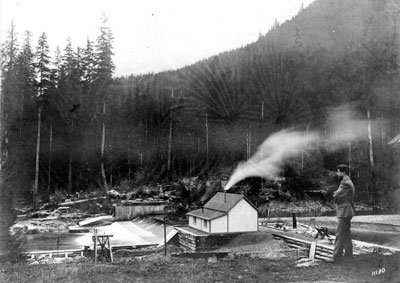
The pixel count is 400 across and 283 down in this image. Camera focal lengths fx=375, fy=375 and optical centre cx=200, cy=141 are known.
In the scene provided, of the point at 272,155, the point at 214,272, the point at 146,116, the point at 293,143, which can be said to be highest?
the point at 146,116

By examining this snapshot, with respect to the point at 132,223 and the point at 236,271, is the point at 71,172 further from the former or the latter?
the point at 236,271

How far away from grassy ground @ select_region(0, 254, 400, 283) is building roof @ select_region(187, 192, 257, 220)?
5.96m

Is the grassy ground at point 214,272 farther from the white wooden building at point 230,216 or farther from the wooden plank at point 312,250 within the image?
the white wooden building at point 230,216

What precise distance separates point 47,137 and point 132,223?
5182mm

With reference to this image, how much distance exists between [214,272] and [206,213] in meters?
7.46

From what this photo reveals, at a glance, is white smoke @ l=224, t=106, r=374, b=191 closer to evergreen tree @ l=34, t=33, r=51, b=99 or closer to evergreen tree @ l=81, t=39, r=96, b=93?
evergreen tree @ l=81, t=39, r=96, b=93

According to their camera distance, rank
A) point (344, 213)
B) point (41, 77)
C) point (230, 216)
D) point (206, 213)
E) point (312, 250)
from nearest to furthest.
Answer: point (344, 213) < point (312, 250) < point (230, 216) < point (206, 213) < point (41, 77)

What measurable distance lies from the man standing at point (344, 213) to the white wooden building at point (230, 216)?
21.4ft

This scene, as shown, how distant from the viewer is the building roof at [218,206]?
14.4 meters

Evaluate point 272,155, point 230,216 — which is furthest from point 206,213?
point 272,155

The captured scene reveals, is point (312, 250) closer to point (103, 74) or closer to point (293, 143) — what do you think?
point (103, 74)

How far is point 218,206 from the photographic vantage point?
49.3 feet

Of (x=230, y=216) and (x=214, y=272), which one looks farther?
(x=230, y=216)

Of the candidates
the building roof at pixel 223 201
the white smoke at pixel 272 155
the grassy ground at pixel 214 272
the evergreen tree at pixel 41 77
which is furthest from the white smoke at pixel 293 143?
the grassy ground at pixel 214 272
